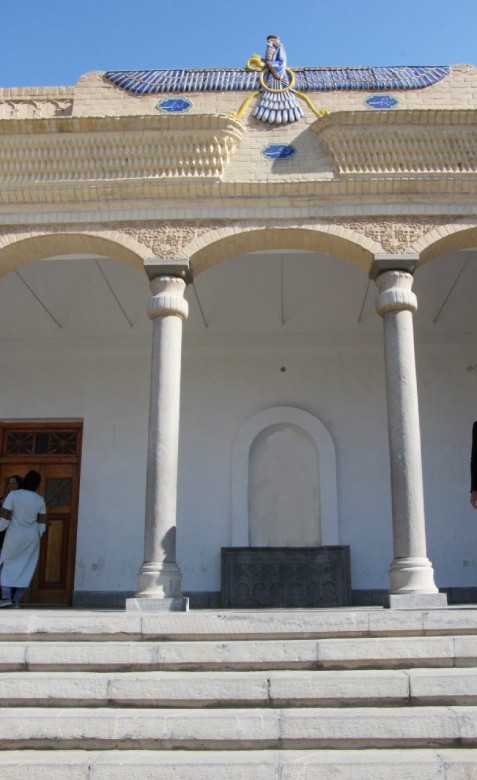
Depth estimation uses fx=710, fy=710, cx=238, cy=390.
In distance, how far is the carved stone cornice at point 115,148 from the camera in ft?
21.9

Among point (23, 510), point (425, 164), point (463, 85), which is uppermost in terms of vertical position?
point (463, 85)

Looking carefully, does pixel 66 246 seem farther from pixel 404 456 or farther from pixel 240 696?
pixel 240 696

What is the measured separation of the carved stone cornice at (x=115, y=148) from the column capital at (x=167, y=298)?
3.41 ft

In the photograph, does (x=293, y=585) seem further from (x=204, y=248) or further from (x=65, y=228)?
(x=65, y=228)

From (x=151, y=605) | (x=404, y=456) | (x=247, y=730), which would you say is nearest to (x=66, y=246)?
(x=151, y=605)

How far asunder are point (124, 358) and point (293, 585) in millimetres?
3656

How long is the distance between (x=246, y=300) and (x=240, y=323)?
1.66 ft

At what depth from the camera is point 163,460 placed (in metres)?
Answer: 5.94

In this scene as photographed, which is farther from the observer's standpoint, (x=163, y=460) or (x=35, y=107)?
(x=35, y=107)

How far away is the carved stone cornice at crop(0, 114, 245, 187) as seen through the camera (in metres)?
6.66

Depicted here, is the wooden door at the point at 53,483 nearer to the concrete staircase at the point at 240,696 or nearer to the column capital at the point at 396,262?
the concrete staircase at the point at 240,696

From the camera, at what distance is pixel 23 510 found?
702 centimetres

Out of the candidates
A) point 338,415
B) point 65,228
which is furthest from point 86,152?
point 338,415

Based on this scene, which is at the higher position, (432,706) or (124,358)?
(124,358)
